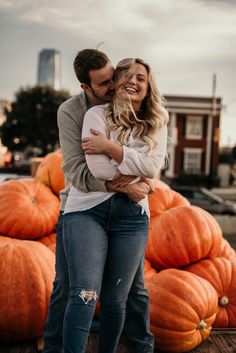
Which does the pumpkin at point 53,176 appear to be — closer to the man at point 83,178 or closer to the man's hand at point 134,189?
the man at point 83,178

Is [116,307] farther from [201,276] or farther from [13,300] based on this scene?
[201,276]

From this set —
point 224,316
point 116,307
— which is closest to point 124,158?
point 116,307

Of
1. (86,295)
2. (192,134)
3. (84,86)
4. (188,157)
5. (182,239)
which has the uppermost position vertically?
(84,86)

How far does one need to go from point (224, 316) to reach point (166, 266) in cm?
54

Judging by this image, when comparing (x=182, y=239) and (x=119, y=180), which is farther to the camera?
(x=182, y=239)

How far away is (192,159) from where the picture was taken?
2883cm

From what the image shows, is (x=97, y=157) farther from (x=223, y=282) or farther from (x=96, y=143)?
(x=223, y=282)

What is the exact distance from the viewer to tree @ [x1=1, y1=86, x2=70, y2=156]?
1267 inches

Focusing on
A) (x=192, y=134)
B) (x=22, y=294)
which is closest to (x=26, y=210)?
(x=22, y=294)

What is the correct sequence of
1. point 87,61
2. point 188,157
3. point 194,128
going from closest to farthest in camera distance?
point 87,61, point 194,128, point 188,157

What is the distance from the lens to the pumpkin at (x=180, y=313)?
2.42 metres

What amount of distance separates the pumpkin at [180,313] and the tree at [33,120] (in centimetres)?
2980

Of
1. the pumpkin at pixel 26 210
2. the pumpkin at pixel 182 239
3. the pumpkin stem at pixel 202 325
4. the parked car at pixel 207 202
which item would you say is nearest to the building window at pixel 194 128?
the parked car at pixel 207 202

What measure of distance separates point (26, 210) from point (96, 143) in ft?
5.95
